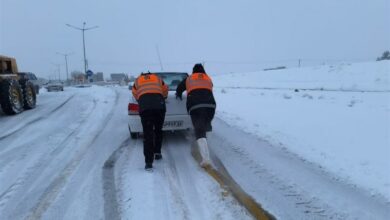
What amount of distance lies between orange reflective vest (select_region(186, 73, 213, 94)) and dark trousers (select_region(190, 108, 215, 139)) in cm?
41

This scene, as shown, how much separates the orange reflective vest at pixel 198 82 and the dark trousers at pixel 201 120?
Result: 405 millimetres

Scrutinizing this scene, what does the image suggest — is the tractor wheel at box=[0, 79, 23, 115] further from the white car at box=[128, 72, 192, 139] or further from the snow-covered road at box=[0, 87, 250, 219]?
the white car at box=[128, 72, 192, 139]

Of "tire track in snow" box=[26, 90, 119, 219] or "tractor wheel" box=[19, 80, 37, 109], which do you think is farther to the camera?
"tractor wheel" box=[19, 80, 37, 109]

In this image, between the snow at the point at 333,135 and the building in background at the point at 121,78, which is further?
the building in background at the point at 121,78

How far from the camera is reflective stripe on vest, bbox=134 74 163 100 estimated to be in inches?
276

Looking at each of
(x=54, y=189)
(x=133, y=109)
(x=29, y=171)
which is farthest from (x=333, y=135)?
(x=29, y=171)

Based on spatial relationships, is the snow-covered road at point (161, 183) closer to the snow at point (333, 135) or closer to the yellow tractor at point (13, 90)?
the snow at point (333, 135)

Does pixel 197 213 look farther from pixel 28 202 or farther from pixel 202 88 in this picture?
pixel 202 88

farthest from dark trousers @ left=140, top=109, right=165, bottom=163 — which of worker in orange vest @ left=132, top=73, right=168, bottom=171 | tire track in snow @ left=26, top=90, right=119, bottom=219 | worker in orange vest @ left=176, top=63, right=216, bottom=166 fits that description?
tire track in snow @ left=26, top=90, right=119, bottom=219

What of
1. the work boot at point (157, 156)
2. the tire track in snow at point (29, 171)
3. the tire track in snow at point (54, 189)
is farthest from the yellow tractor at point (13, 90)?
the work boot at point (157, 156)

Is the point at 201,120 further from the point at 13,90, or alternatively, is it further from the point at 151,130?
the point at 13,90

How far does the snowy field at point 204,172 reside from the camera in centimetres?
489

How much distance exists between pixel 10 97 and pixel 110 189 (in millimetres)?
9990

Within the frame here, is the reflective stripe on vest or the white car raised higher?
the reflective stripe on vest
